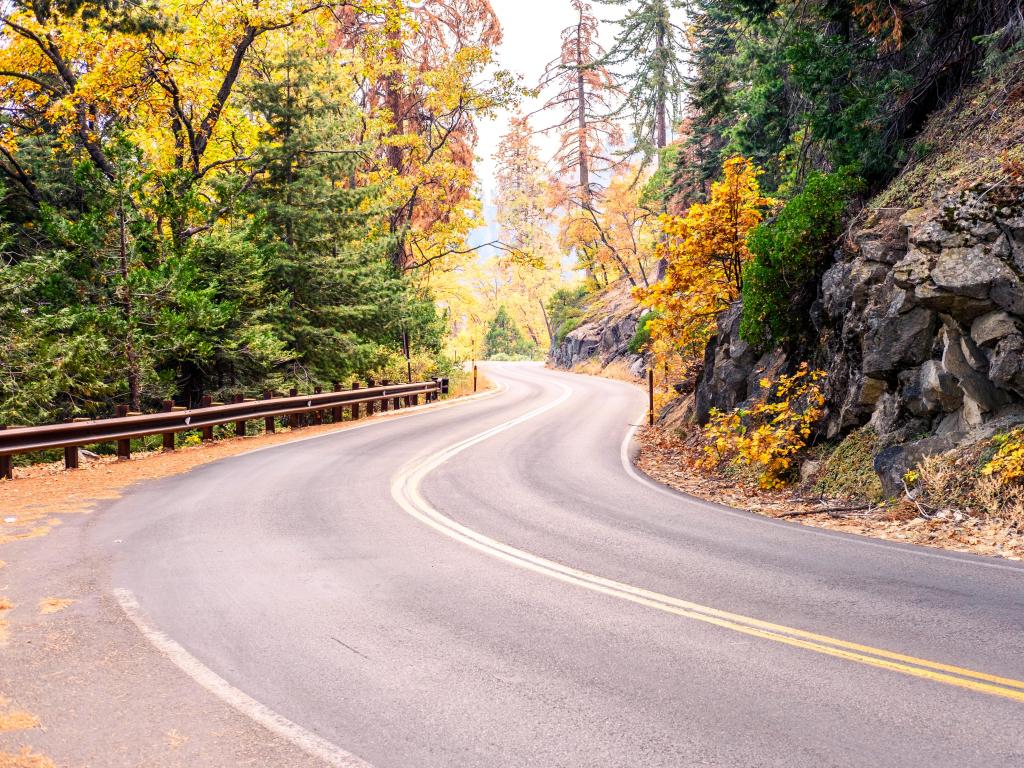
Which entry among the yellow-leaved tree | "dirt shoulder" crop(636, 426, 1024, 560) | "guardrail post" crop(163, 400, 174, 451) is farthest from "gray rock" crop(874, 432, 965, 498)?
"guardrail post" crop(163, 400, 174, 451)

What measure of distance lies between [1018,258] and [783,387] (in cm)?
401

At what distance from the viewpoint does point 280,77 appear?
21.5 meters

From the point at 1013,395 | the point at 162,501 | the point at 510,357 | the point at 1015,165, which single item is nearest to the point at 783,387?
the point at 1013,395

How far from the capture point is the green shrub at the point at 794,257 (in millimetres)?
12039

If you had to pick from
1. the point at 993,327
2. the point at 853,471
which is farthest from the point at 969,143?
the point at 853,471

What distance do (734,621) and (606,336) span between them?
41567mm

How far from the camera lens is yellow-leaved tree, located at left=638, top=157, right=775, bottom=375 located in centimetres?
1502

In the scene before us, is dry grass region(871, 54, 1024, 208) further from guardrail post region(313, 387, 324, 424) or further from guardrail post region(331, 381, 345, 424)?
guardrail post region(331, 381, 345, 424)

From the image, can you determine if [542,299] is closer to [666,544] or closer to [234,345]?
[234,345]

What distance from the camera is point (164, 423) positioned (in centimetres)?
1438

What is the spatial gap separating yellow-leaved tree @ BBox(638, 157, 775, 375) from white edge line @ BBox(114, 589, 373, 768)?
11960 mm

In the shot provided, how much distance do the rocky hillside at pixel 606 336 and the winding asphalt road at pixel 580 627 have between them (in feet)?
103

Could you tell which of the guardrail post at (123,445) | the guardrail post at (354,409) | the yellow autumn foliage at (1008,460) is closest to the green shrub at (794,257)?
the yellow autumn foliage at (1008,460)

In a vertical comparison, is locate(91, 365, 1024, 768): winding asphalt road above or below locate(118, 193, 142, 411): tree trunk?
below
